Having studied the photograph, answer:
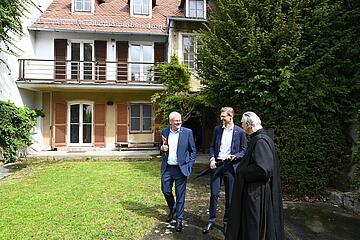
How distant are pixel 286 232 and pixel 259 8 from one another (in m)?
5.09

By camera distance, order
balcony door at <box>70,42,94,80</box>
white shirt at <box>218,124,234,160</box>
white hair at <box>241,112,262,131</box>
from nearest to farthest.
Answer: white hair at <box>241,112,262,131</box>
white shirt at <box>218,124,234,160</box>
balcony door at <box>70,42,94,80</box>

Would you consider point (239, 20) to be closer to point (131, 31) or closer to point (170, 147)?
point (170, 147)

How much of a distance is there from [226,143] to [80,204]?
3.41 m

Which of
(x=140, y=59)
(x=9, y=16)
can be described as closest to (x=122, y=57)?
(x=140, y=59)

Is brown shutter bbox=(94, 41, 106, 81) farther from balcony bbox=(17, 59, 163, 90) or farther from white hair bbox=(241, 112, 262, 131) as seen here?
white hair bbox=(241, 112, 262, 131)

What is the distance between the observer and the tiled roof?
15720 millimetres

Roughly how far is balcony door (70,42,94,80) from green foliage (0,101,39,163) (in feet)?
12.3

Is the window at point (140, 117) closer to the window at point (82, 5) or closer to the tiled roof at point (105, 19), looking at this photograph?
the tiled roof at point (105, 19)

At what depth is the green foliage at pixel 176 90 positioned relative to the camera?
42.2 ft

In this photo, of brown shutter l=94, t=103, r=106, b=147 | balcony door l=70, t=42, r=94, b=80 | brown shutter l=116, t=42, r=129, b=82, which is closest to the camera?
balcony door l=70, t=42, r=94, b=80

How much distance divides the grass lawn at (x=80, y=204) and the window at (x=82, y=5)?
1050 cm

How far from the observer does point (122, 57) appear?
1627cm

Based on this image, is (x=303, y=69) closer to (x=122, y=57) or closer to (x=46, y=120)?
(x=122, y=57)

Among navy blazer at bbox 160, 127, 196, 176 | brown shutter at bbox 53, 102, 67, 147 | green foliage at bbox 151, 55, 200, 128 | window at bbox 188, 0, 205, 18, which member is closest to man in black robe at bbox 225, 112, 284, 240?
navy blazer at bbox 160, 127, 196, 176
